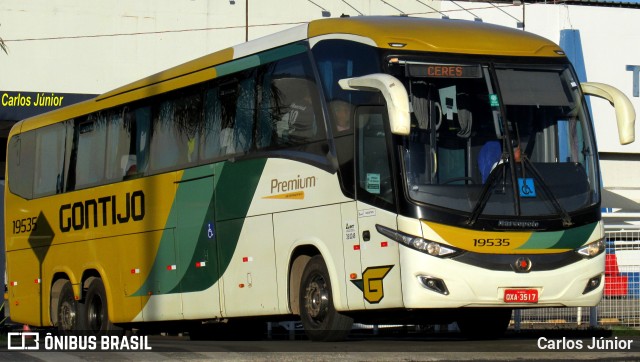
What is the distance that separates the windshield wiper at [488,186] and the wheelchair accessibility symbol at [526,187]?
20 centimetres

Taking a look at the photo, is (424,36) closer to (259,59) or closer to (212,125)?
(259,59)

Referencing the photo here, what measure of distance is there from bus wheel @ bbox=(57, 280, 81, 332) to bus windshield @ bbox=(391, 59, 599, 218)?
27.4 ft

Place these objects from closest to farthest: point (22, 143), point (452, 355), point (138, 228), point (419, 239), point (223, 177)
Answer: point (452, 355) < point (419, 239) < point (223, 177) < point (138, 228) < point (22, 143)

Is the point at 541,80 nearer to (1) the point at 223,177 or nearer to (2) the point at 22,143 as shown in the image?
(1) the point at 223,177

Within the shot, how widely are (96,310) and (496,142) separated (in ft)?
27.3

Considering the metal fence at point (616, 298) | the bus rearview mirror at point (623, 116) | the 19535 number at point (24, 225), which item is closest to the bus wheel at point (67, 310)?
the 19535 number at point (24, 225)

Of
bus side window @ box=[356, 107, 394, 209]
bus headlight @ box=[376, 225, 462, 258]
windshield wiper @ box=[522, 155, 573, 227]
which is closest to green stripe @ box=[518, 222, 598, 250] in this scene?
windshield wiper @ box=[522, 155, 573, 227]

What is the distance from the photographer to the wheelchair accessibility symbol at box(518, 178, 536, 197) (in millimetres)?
13211

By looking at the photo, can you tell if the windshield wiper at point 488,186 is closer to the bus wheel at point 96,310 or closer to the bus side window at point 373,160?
the bus side window at point 373,160

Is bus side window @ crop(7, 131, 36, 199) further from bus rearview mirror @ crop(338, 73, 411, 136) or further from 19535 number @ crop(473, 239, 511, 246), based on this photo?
19535 number @ crop(473, 239, 511, 246)

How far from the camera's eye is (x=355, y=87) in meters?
13.4

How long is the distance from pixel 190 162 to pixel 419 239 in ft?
16.1

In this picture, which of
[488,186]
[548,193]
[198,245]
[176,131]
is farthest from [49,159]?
[548,193]

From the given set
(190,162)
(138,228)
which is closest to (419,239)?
(190,162)
